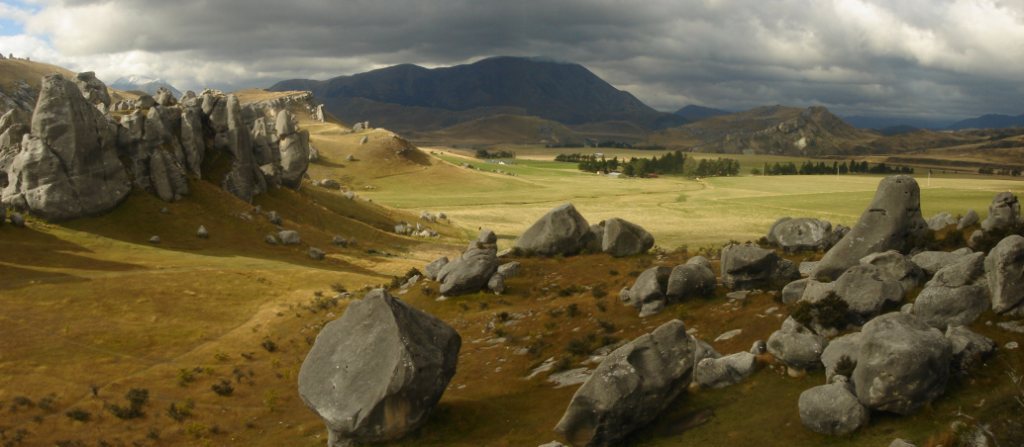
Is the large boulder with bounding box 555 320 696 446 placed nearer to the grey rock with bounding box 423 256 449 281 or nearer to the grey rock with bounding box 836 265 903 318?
the grey rock with bounding box 836 265 903 318

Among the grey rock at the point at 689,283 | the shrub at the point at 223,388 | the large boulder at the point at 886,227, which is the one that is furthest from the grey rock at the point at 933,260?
the shrub at the point at 223,388

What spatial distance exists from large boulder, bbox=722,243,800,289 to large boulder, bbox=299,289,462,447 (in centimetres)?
1822

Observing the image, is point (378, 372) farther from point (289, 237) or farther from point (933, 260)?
point (289, 237)

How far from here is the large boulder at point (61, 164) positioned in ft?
247

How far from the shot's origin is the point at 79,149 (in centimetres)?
7838

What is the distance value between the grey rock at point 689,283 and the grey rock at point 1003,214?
15974mm

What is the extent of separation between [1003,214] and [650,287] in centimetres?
2027

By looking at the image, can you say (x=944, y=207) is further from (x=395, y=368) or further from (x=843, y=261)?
(x=395, y=368)

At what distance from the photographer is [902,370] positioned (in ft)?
77.4

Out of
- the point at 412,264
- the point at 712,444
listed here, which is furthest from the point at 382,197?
the point at 712,444

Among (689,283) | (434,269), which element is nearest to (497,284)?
(434,269)

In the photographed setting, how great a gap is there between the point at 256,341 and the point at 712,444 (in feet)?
115

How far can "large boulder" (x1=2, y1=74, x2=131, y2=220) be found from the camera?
7519 centimetres

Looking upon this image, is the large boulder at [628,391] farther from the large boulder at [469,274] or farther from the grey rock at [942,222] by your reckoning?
the grey rock at [942,222]
